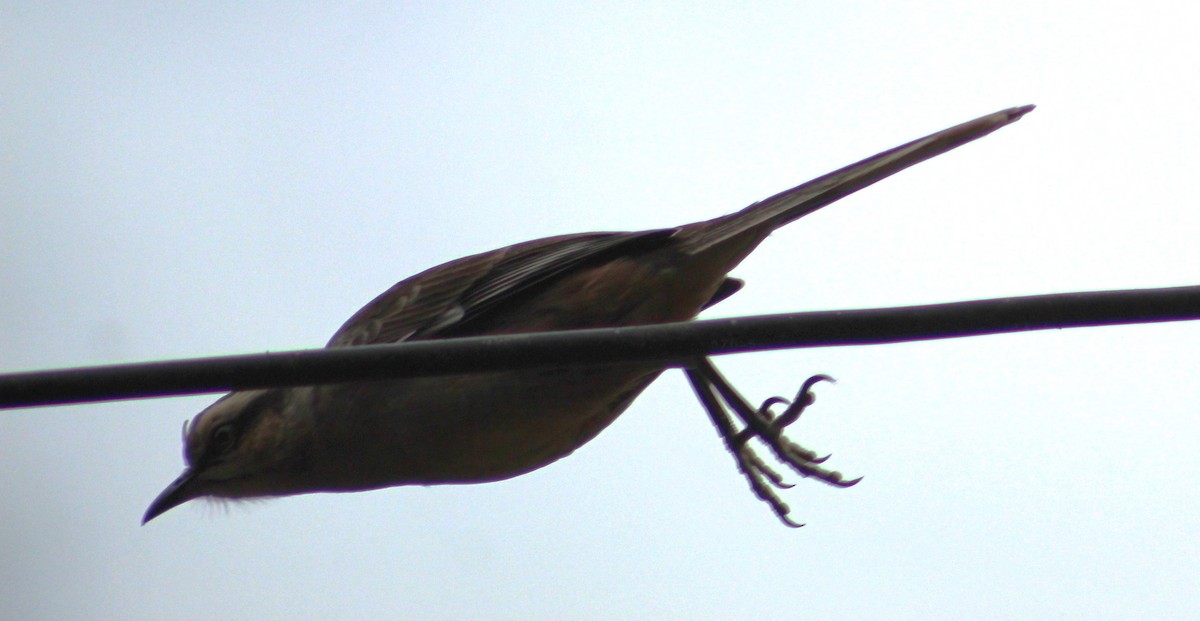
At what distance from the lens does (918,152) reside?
388 centimetres

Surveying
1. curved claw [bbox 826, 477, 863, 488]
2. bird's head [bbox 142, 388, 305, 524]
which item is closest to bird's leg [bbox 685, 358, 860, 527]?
curved claw [bbox 826, 477, 863, 488]

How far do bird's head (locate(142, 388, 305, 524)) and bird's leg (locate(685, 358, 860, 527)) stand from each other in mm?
1992

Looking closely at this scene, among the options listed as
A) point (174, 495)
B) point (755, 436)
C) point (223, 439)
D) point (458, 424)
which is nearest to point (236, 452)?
point (223, 439)

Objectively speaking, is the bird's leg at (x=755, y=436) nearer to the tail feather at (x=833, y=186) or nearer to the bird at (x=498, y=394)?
the bird at (x=498, y=394)

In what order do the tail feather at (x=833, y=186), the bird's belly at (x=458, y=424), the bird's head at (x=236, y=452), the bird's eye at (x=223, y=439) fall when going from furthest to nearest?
the bird's eye at (x=223, y=439)
the bird's head at (x=236, y=452)
the bird's belly at (x=458, y=424)
the tail feather at (x=833, y=186)

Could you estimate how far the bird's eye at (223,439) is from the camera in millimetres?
5094

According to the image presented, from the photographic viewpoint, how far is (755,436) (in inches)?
217

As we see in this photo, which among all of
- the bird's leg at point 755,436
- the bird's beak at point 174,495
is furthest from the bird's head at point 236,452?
the bird's leg at point 755,436

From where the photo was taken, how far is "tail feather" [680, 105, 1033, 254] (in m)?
3.71

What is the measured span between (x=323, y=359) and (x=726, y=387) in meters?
3.20

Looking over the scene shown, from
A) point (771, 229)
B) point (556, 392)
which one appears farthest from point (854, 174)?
point (556, 392)

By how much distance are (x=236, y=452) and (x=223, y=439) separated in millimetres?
108

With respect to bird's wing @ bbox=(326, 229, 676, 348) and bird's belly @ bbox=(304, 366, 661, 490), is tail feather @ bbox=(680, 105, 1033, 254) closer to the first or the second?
bird's wing @ bbox=(326, 229, 676, 348)

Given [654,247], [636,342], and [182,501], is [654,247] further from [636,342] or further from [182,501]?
[182,501]
